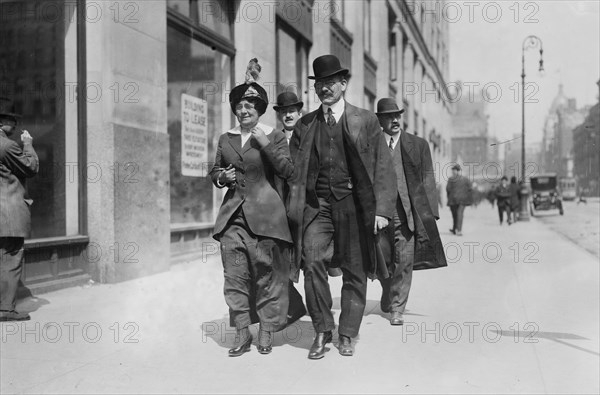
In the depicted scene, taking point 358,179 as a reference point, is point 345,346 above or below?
Answer: below

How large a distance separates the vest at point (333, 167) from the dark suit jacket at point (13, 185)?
9.97 ft

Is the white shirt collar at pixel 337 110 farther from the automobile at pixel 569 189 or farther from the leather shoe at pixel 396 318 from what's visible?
the automobile at pixel 569 189

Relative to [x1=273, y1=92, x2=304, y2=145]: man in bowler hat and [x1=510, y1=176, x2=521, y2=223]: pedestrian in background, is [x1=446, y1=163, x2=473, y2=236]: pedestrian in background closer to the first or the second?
[x1=510, y1=176, x2=521, y2=223]: pedestrian in background

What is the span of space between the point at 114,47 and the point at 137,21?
70 centimetres

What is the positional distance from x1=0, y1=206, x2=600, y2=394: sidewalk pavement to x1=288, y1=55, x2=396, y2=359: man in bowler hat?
40cm

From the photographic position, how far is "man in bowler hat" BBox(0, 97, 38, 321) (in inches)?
238

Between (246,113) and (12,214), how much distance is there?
2708mm

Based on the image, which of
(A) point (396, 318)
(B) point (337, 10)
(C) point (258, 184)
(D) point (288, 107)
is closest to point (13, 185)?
(C) point (258, 184)

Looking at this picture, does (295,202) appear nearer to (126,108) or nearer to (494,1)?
(126,108)

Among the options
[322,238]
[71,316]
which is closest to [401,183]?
[322,238]

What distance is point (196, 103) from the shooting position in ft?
36.2

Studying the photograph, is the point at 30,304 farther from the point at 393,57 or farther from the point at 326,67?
the point at 393,57

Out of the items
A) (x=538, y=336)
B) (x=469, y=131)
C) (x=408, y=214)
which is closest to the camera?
(x=538, y=336)

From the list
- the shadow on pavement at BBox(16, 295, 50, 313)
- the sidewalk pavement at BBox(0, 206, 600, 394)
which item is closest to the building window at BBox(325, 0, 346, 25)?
the sidewalk pavement at BBox(0, 206, 600, 394)
